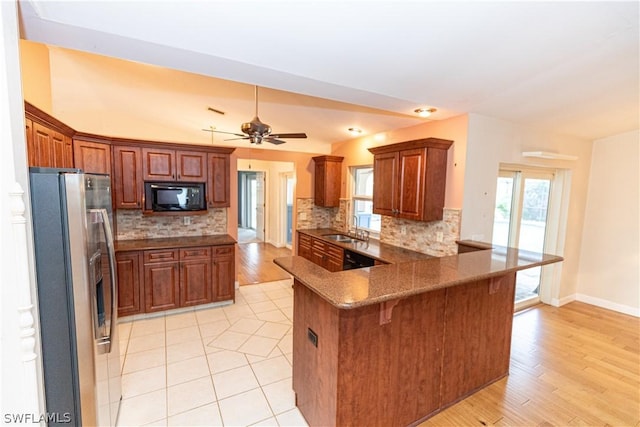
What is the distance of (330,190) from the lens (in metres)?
5.22

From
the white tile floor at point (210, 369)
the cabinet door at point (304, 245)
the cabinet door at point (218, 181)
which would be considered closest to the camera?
the white tile floor at point (210, 369)

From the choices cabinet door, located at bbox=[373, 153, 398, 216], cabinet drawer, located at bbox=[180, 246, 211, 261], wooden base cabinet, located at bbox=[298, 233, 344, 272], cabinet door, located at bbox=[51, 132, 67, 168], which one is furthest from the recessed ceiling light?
cabinet door, located at bbox=[51, 132, 67, 168]

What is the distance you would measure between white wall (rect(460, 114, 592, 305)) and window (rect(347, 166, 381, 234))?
175 centimetres

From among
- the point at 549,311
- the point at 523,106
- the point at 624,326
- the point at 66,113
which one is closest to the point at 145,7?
the point at 523,106

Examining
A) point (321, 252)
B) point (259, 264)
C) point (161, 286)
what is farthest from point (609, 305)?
point (161, 286)

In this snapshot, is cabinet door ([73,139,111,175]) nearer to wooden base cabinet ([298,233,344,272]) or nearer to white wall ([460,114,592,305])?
wooden base cabinet ([298,233,344,272])

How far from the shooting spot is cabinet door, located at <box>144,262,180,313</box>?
3.59 m

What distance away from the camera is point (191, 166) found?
156 inches

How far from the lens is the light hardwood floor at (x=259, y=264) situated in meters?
5.30

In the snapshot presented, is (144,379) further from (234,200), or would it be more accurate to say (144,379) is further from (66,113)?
(66,113)

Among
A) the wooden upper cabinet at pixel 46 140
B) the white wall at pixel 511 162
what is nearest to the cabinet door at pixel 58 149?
the wooden upper cabinet at pixel 46 140

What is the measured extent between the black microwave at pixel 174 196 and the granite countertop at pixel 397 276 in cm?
243

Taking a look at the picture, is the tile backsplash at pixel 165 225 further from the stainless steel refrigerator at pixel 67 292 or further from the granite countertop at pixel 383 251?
the stainless steel refrigerator at pixel 67 292

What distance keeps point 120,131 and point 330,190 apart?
151 inches
